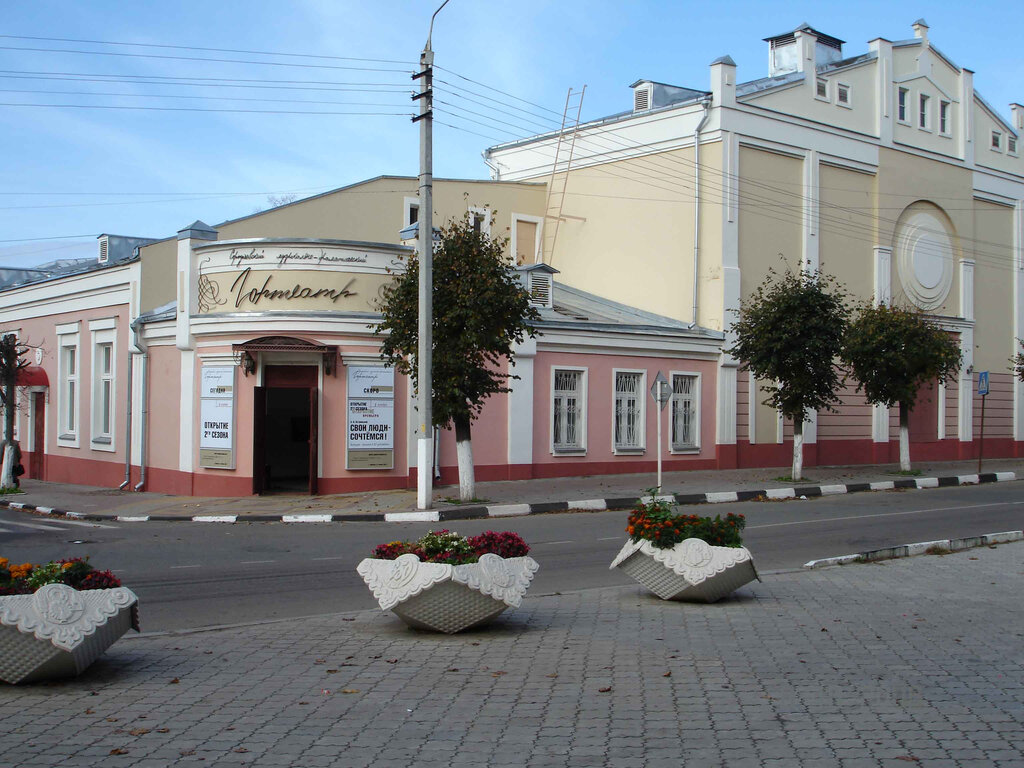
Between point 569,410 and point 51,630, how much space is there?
1856 cm

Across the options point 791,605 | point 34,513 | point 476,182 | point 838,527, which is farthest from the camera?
point 476,182

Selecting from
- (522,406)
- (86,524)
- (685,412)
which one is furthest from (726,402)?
(86,524)

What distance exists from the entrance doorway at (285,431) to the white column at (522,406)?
459 cm

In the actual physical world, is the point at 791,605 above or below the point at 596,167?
below

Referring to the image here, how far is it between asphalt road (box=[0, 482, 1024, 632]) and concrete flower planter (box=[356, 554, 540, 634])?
1.92 metres

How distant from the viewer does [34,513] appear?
20.9m

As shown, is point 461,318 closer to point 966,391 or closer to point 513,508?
point 513,508

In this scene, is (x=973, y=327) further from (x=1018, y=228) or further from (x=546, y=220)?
(x=546, y=220)

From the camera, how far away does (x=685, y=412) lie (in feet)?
87.9

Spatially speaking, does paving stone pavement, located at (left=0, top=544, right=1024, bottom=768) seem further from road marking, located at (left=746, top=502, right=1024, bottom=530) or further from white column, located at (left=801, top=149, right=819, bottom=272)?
white column, located at (left=801, top=149, right=819, bottom=272)

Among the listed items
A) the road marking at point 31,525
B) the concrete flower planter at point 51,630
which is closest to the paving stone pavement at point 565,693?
the concrete flower planter at point 51,630

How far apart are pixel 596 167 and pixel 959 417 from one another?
16.0m

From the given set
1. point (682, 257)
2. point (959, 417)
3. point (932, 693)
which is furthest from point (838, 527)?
point (959, 417)

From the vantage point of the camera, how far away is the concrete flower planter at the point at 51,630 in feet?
20.1
